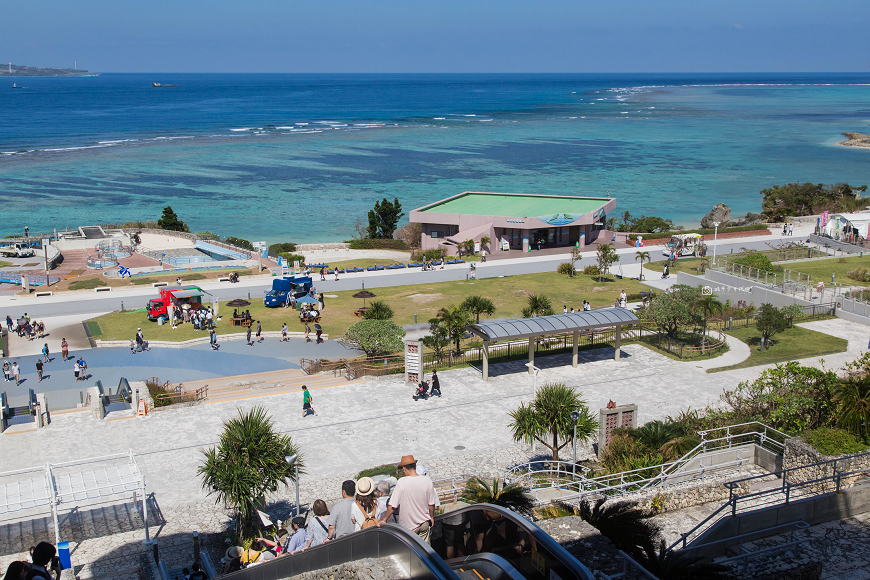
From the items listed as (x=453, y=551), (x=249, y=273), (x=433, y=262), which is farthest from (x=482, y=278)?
(x=453, y=551)

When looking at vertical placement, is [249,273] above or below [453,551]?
below

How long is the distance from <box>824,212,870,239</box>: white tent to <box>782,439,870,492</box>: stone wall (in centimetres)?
3669

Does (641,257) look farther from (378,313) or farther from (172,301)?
(172,301)

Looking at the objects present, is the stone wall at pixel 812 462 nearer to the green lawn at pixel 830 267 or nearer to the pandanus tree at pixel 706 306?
the pandanus tree at pixel 706 306

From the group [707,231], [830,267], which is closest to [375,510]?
[830,267]

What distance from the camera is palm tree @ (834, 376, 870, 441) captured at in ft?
52.4

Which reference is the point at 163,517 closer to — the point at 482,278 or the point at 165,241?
the point at 482,278

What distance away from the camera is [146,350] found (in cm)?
3161

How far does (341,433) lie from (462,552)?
14134mm

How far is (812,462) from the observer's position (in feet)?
49.8

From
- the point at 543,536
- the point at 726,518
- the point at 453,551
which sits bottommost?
the point at 726,518

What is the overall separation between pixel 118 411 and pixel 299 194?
68.7 metres

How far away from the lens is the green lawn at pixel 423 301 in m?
34.7

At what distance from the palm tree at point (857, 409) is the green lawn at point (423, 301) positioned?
66.8ft
